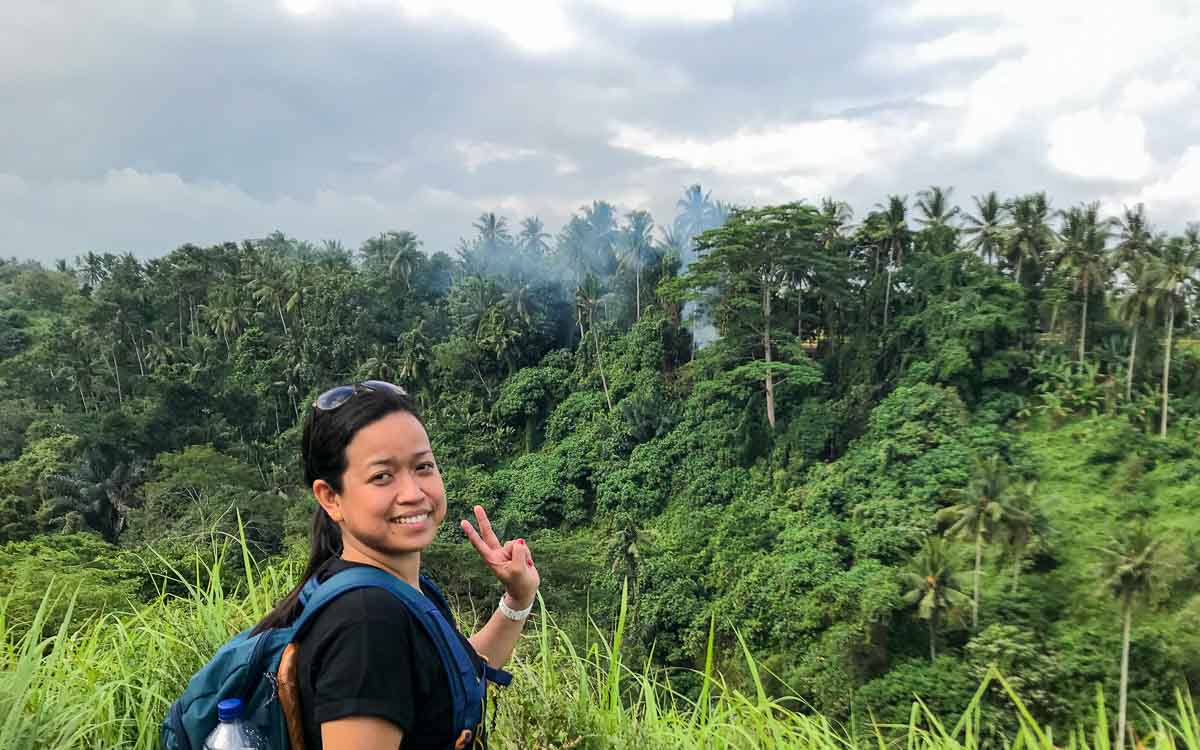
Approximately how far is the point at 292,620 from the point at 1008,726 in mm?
13499

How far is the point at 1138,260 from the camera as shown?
17469mm

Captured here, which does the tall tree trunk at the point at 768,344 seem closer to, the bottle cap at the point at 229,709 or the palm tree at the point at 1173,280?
the palm tree at the point at 1173,280

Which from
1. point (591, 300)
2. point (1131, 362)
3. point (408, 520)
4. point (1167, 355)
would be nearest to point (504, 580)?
point (408, 520)

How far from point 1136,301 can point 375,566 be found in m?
20.5

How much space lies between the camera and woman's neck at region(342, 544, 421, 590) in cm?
83

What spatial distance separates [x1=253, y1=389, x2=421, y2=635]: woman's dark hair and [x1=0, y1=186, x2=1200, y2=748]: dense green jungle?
7.10m

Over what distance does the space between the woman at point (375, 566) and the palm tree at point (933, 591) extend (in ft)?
43.1

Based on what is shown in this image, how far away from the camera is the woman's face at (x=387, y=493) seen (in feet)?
2.67

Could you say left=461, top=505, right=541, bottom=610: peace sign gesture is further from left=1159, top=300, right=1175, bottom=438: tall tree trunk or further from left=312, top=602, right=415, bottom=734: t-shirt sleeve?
left=1159, top=300, right=1175, bottom=438: tall tree trunk

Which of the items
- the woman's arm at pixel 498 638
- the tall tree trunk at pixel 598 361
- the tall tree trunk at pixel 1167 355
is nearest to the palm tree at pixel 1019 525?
the tall tree trunk at pixel 1167 355

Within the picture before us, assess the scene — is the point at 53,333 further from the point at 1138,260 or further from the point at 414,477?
the point at 1138,260

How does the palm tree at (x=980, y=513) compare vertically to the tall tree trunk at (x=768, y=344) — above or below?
below

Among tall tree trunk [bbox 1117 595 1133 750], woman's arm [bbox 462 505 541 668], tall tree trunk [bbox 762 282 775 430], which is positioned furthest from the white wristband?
tall tree trunk [bbox 762 282 775 430]

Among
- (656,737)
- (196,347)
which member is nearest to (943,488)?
(656,737)
